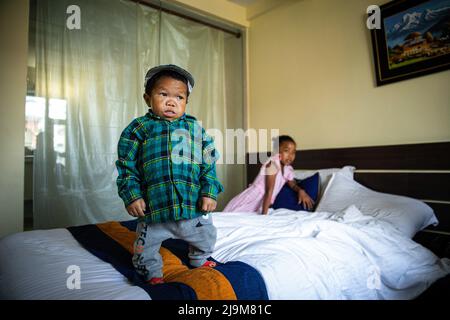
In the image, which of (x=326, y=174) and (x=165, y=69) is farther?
(x=326, y=174)

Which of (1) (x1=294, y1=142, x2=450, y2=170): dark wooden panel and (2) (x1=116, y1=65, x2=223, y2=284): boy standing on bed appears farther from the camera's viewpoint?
(1) (x1=294, y1=142, x2=450, y2=170): dark wooden panel

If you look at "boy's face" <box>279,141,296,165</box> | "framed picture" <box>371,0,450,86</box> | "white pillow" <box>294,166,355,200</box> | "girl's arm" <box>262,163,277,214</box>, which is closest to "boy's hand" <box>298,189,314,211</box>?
"white pillow" <box>294,166,355,200</box>

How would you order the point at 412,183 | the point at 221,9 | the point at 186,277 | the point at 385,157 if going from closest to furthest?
the point at 186,277
the point at 412,183
the point at 385,157
the point at 221,9

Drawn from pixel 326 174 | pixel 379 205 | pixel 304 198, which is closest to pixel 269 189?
pixel 304 198

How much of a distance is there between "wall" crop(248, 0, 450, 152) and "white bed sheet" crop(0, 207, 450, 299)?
0.92 m

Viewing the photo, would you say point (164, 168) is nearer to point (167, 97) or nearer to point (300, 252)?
point (167, 97)

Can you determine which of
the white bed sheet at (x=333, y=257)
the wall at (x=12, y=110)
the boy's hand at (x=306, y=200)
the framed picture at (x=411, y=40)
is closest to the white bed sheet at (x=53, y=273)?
the white bed sheet at (x=333, y=257)

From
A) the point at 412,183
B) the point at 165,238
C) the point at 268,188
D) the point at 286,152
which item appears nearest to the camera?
the point at 165,238

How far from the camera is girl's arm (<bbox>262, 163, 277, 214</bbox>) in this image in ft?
7.14

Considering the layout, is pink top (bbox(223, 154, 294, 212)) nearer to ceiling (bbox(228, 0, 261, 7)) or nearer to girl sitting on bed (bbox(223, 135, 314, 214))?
girl sitting on bed (bbox(223, 135, 314, 214))

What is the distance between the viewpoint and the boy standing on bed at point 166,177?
98 centimetres

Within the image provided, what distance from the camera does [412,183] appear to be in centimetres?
198

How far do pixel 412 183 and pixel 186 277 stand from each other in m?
1.80

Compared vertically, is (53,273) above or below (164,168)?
below
